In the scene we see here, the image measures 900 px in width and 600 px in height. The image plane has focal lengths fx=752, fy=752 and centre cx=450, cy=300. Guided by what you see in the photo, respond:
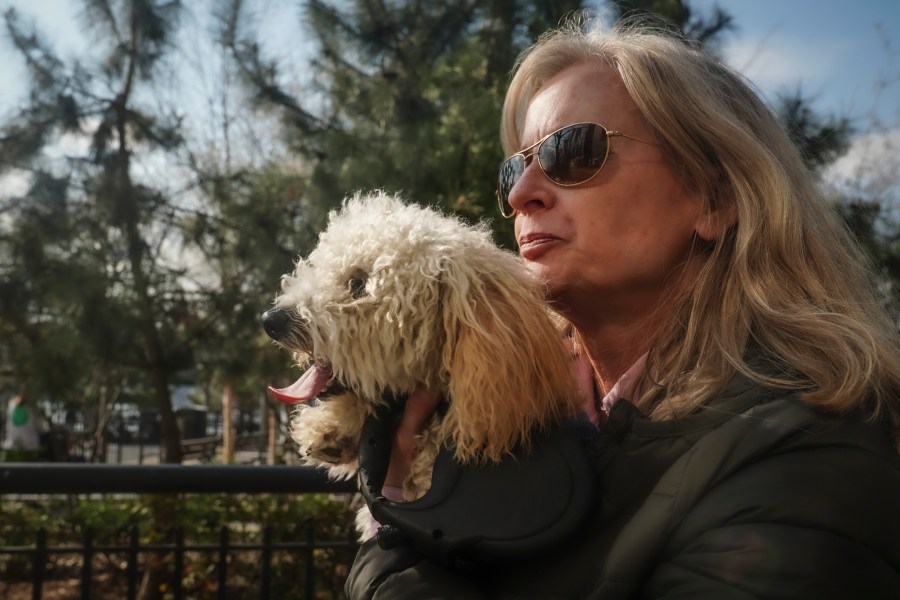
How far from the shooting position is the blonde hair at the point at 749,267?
56.9 inches

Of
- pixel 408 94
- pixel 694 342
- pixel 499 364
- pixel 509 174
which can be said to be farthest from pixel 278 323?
pixel 408 94

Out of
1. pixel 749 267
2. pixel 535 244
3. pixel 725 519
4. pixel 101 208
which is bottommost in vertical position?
pixel 725 519

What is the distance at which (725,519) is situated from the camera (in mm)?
1206

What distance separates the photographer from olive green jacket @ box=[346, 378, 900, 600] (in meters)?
1.14

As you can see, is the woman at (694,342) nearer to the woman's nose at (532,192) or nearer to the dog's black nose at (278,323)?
the woman's nose at (532,192)

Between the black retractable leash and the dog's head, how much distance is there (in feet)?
0.17

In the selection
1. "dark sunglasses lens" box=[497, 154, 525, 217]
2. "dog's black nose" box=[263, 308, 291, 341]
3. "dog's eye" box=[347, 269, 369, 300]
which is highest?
"dark sunglasses lens" box=[497, 154, 525, 217]

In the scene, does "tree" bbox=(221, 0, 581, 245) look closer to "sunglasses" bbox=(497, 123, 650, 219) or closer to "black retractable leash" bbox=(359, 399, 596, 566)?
"sunglasses" bbox=(497, 123, 650, 219)

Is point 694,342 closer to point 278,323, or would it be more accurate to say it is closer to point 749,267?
point 749,267

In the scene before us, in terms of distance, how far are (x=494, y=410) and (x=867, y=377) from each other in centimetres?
69

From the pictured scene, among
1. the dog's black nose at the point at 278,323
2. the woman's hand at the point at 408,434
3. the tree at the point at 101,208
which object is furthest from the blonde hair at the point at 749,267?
the tree at the point at 101,208

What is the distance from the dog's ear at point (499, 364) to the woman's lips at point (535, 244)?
141 mm

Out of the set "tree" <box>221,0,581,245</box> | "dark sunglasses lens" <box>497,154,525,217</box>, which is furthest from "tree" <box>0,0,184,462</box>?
"dark sunglasses lens" <box>497,154,525,217</box>

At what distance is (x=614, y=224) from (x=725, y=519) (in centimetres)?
79
